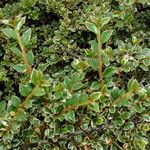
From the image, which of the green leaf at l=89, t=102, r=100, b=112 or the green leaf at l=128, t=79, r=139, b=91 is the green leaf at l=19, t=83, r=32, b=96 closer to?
the green leaf at l=89, t=102, r=100, b=112

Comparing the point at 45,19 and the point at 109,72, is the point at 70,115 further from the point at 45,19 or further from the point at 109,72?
the point at 45,19

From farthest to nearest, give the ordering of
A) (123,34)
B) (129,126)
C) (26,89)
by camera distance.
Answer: (123,34) → (129,126) → (26,89)

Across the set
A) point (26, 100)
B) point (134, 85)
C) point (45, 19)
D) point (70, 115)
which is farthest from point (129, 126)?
point (45, 19)

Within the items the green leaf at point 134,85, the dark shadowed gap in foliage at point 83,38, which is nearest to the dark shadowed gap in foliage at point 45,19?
the dark shadowed gap in foliage at point 83,38

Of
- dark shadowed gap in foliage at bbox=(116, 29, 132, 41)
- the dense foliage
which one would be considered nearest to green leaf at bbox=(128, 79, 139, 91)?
the dense foliage

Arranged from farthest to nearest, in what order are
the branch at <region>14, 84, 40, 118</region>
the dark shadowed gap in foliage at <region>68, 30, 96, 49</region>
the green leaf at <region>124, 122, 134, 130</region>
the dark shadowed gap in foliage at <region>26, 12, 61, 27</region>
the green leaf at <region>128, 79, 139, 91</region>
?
the dark shadowed gap in foliage at <region>26, 12, 61, 27</region>
the dark shadowed gap in foliage at <region>68, 30, 96, 49</region>
the green leaf at <region>124, 122, 134, 130</region>
the green leaf at <region>128, 79, 139, 91</region>
the branch at <region>14, 84, 40, 118</region>

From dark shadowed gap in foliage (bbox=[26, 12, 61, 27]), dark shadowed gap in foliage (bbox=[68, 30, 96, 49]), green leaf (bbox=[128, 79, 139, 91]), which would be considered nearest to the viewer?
green leaf (bbox=[128, 79, 139, 91])

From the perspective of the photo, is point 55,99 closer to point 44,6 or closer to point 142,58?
point 142,58

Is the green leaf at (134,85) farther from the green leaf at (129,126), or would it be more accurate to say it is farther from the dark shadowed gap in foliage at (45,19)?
the dark shadowed gap in foliage at (45,19)

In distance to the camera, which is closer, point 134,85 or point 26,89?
point 26,89
